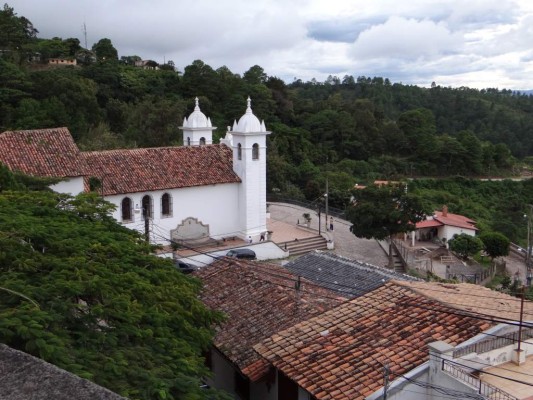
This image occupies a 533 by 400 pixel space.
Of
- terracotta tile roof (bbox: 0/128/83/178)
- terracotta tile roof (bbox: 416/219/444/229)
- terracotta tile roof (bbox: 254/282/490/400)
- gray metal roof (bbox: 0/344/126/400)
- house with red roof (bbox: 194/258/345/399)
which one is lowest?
terracotta tile roof (bbox: 416/219/444/229)

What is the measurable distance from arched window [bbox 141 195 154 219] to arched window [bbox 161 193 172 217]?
0.62m

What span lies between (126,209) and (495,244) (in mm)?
21297

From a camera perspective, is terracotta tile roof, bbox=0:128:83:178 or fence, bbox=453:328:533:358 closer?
fence, bbox=453:328:533:358

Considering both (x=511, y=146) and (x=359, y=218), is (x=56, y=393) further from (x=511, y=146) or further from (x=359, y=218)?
(x=511, y=146)

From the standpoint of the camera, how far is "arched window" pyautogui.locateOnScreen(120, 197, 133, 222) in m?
25.3

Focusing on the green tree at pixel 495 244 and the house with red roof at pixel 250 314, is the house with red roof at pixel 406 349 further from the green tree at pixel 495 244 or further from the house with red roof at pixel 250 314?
the green tree at pixel 495 244

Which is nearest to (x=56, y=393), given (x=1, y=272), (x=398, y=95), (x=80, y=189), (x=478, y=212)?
(x=1, y=272)

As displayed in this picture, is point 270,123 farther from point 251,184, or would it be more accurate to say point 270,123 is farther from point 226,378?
point 226,378

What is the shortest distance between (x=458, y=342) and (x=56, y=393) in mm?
6900

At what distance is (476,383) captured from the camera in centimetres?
802

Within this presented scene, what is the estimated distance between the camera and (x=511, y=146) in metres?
84.4

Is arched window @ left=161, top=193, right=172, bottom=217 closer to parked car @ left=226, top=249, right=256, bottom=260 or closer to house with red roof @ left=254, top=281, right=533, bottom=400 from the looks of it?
parked car @ left=226, top=249, right=256, bottom=260

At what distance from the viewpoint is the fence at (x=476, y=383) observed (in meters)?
7.80

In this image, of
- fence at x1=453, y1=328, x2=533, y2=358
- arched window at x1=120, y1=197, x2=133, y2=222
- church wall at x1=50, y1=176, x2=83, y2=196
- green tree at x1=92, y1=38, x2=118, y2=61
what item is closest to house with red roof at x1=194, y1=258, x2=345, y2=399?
fence at x1=453, y1=328, x2=533, y2=358
